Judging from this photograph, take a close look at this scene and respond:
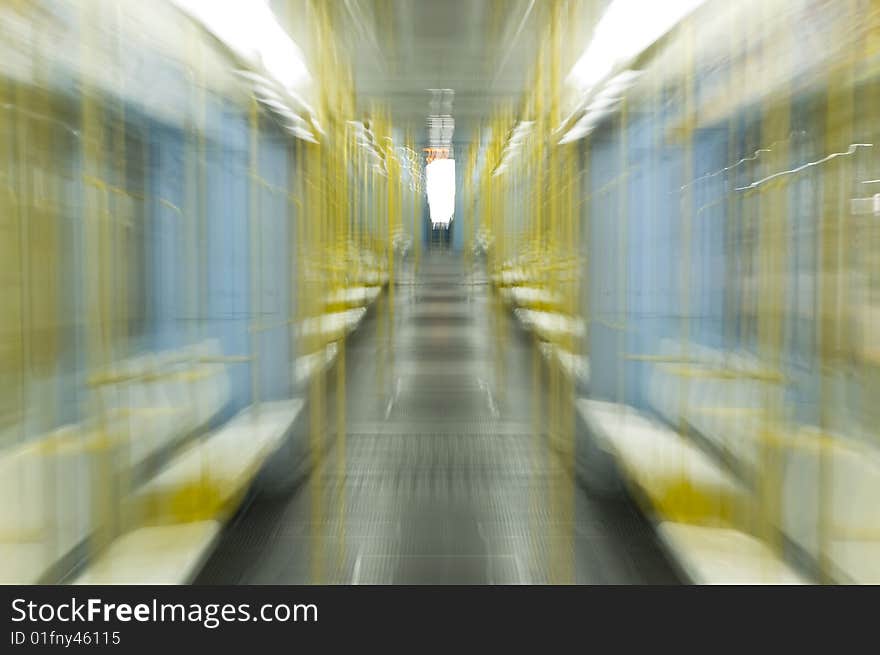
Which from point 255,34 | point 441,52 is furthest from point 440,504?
point 441,52

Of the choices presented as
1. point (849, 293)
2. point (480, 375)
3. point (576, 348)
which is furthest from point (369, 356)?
point (849, 293)

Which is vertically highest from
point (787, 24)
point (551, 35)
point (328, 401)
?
point (551, 35)

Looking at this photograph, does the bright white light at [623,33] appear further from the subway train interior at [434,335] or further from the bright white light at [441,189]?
the bright white light at [441,189]

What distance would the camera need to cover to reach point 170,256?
2.63 meters

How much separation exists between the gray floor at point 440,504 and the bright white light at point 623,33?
6.06 ft

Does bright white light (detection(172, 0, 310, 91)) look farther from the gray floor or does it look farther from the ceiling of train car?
the gray floor

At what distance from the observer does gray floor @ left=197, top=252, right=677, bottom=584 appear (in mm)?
2764

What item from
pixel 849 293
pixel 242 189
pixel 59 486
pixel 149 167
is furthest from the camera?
pixel 242 189

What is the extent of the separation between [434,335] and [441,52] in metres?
1.98

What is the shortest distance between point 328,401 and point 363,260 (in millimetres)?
2543

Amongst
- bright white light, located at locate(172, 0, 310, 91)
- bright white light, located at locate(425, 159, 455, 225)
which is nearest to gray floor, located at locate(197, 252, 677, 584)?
bright white light, located at locate(172, 0, 310, 91)

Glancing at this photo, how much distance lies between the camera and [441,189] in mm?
7430

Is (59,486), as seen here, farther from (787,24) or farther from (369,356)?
(369,356)

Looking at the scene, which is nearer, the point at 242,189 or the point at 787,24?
the point at 787,24
